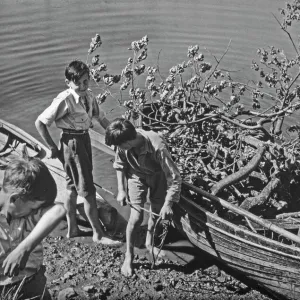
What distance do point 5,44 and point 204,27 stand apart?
4.87 m

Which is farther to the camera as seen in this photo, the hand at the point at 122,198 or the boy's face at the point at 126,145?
the hand at the point at 122,198

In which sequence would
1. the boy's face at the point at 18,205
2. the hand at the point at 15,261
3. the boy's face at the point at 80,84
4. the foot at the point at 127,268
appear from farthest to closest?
the foot at the point at 127,268
the boy's face at the point at 80,84
the boy's face at the point at 18,205
the hand at the point at 15,261

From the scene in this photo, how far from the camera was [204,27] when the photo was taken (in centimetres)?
1418

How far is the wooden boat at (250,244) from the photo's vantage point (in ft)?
18.1

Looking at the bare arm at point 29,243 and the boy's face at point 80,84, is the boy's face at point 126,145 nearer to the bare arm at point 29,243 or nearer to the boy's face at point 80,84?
the boy's face at point 80,84

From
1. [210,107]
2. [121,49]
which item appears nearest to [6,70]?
[121,49]

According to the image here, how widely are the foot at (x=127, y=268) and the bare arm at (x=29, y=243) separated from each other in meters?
2.74

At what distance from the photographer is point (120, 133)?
16.6ft

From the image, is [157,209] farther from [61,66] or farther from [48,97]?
[61,66]

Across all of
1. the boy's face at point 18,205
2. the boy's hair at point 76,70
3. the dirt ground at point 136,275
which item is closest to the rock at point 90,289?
the dirt ground at point 136,275

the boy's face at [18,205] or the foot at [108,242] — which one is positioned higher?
the boy's face at [18,205]

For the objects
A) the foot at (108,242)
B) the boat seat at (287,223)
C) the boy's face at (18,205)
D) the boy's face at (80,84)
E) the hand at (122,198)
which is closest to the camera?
the boy's face at (18,205)

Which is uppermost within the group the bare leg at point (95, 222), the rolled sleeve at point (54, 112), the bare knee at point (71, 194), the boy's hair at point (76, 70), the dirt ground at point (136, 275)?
the boy's hair at point (76, 70)

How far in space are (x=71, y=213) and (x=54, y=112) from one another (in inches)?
58.6
